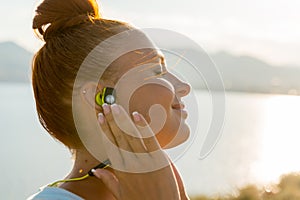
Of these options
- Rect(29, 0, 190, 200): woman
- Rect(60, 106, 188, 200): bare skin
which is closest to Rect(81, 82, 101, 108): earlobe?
Rect(29, 0, 190, 200): woman

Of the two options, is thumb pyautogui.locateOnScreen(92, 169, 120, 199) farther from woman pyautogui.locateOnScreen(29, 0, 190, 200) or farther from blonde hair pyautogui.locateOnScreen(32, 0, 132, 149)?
blonde hair pyautogui.locateOnScreen(32, 0, 132, 149)

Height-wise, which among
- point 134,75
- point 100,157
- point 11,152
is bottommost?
point 11,152

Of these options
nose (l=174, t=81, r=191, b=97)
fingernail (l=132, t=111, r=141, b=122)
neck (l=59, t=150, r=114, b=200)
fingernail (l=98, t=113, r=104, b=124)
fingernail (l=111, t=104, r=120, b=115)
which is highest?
nose (l=174, t=81, r=191, b=97)

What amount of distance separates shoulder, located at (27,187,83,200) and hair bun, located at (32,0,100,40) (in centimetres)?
48

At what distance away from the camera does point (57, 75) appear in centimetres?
189

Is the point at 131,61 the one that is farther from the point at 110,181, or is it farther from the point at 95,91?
the point at 110,181

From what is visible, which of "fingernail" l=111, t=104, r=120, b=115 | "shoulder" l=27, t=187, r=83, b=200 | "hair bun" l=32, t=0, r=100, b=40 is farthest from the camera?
"hair bun" l=32, t=0, r=100, b=40

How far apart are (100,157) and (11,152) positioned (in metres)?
15.1

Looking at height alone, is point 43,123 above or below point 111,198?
above

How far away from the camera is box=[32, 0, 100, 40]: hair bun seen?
6.33 ft

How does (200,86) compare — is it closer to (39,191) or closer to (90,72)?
(90,72)

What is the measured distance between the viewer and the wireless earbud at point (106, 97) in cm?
179

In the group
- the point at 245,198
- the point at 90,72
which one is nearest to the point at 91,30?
the point at 90,72

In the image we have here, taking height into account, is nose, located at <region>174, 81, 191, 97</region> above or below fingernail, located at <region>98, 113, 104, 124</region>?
above
